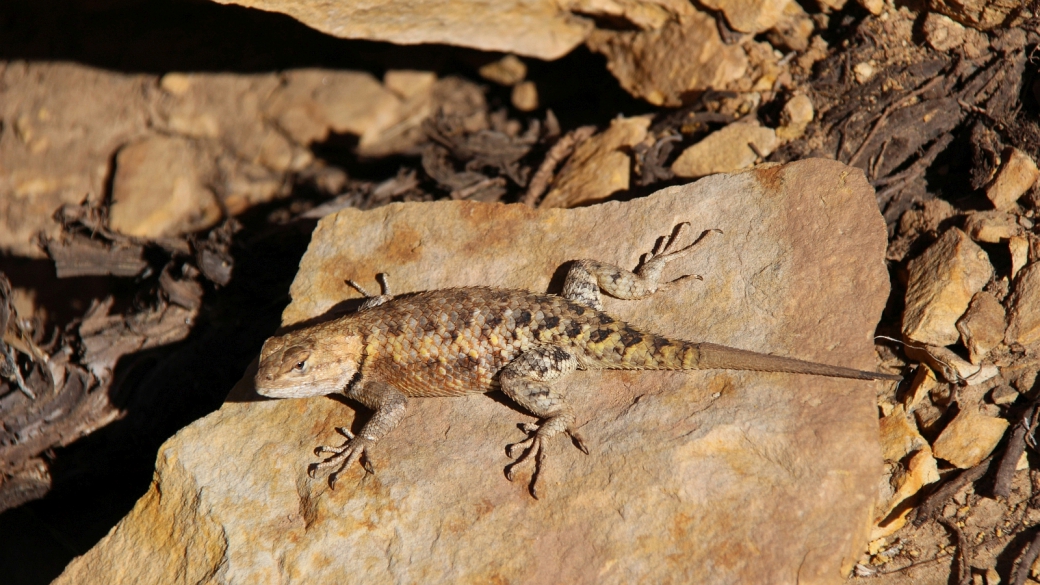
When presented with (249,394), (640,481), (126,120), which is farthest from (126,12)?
(640,481)

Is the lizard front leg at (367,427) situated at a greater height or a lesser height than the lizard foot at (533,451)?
greater

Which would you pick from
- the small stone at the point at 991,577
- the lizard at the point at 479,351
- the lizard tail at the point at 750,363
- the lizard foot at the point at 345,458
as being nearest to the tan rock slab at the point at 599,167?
the lizard at the point at 479,351

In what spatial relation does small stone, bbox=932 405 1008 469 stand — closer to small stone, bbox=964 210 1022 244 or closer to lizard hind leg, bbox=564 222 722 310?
small stone, bbox=964 210 1022 244

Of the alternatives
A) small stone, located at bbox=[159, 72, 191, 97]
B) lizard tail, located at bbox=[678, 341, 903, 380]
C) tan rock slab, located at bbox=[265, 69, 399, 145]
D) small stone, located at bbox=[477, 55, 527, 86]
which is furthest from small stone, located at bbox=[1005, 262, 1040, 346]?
small stone, located at bbox=[159, 72, 191, 97]

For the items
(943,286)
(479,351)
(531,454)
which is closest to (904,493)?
(943,286)

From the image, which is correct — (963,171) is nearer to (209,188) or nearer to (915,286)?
(915,286)

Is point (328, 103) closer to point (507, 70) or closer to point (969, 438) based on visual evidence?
point (507, 70)

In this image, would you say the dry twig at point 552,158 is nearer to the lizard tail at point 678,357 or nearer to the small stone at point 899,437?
the lizard tail at point 678,357
